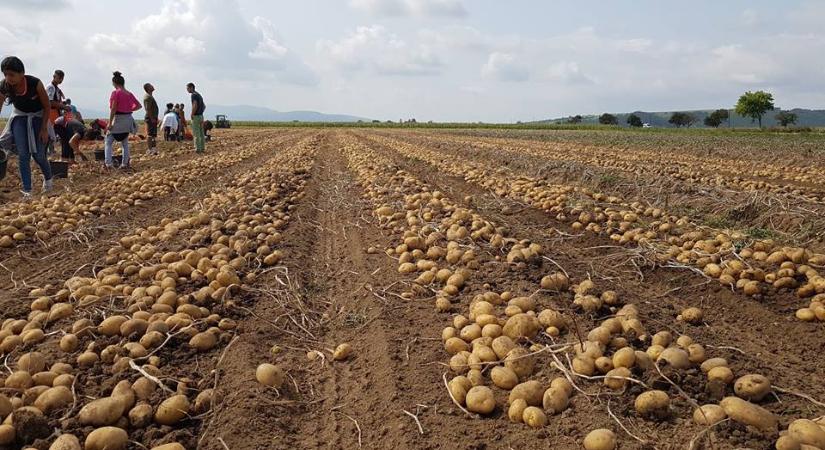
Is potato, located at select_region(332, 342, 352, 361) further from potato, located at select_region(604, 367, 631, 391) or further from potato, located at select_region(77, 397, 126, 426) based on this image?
→ potato, located at select_region(604, 367, 631, 391)

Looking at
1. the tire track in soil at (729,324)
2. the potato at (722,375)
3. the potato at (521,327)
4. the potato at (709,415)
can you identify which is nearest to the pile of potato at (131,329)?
the potato at (521,327)

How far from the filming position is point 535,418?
88.0 inches

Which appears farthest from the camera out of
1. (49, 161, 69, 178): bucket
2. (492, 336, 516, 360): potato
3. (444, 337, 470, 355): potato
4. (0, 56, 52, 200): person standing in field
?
(49, 161, 69, 178): bucket

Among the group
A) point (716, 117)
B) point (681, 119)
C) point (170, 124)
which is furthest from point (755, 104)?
point (170, 124)

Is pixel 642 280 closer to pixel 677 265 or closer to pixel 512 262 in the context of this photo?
pixel 677 265

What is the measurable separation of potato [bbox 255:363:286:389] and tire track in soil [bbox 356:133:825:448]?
1.50 meters

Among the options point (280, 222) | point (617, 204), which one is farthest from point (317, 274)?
point (617, 204)

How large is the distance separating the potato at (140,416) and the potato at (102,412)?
0.05m

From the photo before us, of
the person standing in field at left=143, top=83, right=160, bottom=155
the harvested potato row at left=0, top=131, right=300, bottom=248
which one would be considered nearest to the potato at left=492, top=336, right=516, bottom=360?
the harvested potato row at left=0, top=131, right=300, bottom=248

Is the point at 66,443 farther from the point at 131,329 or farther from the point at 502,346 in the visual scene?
the point at 502,346

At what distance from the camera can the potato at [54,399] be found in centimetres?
229

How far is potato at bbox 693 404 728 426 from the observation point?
210cm

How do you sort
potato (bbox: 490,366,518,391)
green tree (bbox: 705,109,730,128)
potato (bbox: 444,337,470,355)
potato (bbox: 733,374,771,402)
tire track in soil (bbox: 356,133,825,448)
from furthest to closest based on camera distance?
green tree (bbox: 705,109,730,128) < potato (bbox: 444,337,470,355) < potato (bbox: 490,366,518,391) < tire track in soil (bbox: 356,133,825,448) < potato (bbox: 733,374,771,402)

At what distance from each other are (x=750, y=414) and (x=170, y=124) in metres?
19.8
